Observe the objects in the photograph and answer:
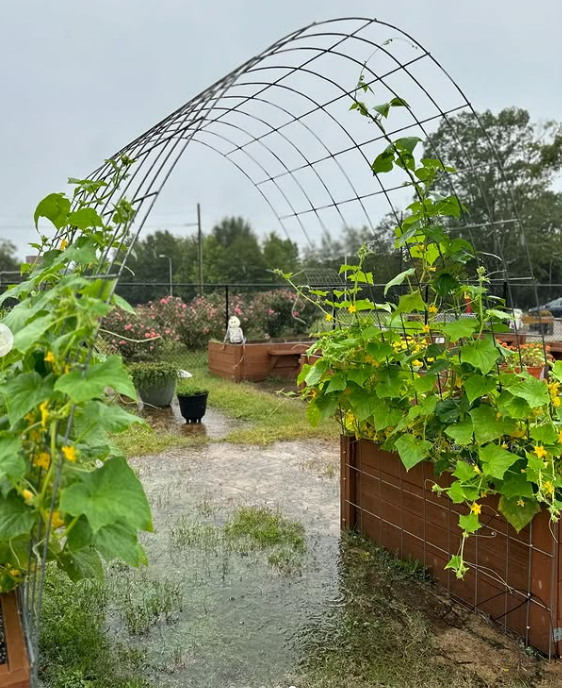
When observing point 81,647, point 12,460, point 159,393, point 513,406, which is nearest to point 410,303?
point 513,406

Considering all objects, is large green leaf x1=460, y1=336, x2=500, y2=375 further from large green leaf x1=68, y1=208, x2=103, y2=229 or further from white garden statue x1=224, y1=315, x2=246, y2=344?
white garden statue x1=224, y1=315, x2=246, y2=344

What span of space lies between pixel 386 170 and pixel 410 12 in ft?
11.2

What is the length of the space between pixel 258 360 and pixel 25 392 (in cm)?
733

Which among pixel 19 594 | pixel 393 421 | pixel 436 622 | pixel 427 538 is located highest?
pixel 393 421

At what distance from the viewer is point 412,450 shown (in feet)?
7.79

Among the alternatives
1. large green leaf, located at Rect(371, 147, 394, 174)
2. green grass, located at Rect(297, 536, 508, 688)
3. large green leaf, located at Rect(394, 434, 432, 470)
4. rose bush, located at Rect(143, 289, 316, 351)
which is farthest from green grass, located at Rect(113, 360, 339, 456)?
rose bush, located at Rect(143, 289, 316, 351)

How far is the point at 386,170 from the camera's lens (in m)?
2.32

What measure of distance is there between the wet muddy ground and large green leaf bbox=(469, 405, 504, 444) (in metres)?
0.79

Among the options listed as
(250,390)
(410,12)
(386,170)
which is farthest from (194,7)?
(386,170)

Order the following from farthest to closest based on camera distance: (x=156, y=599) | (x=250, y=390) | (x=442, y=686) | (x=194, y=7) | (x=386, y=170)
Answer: (x=250, y=390) < (x=194, y=7) < (x=156, y=599) < (x=386, y=170) < (x=442, y=686)

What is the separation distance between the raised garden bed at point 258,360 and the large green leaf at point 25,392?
7081 millimetres

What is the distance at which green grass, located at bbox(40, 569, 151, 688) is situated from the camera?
1.94 metres

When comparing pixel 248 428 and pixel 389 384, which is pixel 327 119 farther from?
pixel 248 428

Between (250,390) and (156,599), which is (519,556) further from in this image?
(250,390)
